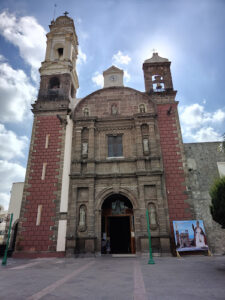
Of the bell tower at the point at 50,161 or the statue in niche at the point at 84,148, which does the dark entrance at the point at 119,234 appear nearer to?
the bell tower at the point at 50,161

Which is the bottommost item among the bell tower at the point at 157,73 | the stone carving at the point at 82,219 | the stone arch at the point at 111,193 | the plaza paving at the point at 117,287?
the plaza paving at the point at 117,287

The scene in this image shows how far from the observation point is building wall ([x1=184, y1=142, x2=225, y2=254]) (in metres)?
13.2

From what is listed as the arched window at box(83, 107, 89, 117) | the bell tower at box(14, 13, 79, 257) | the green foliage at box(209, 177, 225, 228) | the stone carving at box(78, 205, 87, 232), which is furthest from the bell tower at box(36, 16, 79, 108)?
the green foliage at box(209, 177, 225, 228)

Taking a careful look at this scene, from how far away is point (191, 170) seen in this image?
14969mm

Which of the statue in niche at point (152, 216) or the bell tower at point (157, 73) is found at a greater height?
the bell tower at point (157, 73)

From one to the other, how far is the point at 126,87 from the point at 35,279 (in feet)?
51.4

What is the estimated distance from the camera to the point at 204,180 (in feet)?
49.1

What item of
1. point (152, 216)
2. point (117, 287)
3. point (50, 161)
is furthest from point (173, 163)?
point (117, 287)

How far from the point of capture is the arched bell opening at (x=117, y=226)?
14.6m

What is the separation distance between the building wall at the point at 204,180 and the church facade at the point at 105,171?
802mm

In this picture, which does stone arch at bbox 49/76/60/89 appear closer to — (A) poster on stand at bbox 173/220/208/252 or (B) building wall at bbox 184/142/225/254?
(B) building wall at bbox 184/142/225/254

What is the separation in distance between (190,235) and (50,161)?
36.3ft

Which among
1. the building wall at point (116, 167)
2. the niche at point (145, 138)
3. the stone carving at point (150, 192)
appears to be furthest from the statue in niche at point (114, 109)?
the stone carving at point (150, 192)

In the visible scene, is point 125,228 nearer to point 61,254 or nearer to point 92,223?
point 92,223
